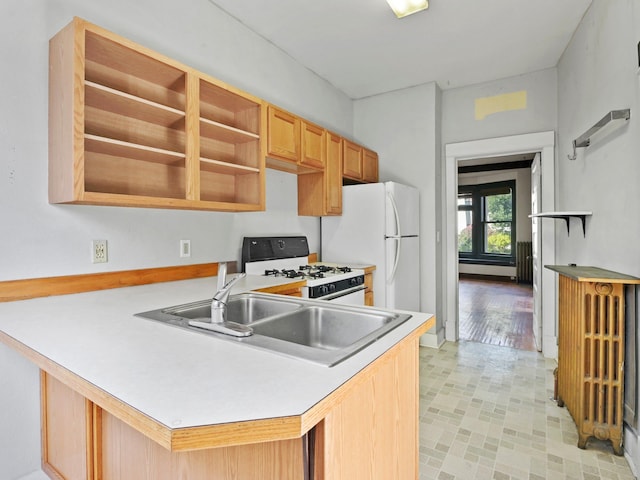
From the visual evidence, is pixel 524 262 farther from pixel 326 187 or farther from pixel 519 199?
pixel 326 187

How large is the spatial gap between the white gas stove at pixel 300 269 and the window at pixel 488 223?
20.2 ft

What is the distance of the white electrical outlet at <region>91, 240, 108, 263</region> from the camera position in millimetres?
1799

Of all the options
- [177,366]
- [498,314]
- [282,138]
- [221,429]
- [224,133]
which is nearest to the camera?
[221,429]

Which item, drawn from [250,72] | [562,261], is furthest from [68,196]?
[562,261]

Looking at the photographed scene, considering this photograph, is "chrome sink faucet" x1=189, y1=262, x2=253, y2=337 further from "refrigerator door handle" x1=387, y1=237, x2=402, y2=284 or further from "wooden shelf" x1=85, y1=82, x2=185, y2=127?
"refrigerator door handle" x1=387, y1=237, x2=402, y2=284

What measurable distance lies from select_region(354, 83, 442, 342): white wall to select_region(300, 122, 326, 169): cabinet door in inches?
46.2

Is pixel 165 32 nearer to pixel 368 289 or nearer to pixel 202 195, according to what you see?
pixel 202 195

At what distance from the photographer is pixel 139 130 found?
6.42ft

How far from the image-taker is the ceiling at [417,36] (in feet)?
8.16

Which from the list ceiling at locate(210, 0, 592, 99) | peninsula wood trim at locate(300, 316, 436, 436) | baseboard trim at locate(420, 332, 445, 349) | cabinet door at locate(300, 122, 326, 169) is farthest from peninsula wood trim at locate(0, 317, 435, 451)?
baseboard trim at locate(420, 332, 445, 349)

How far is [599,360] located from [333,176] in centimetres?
225

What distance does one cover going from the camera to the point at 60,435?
A: 1.38 meters

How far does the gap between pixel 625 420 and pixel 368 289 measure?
5.96 ft

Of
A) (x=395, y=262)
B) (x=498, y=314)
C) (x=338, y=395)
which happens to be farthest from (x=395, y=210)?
(x=498, y=314)
